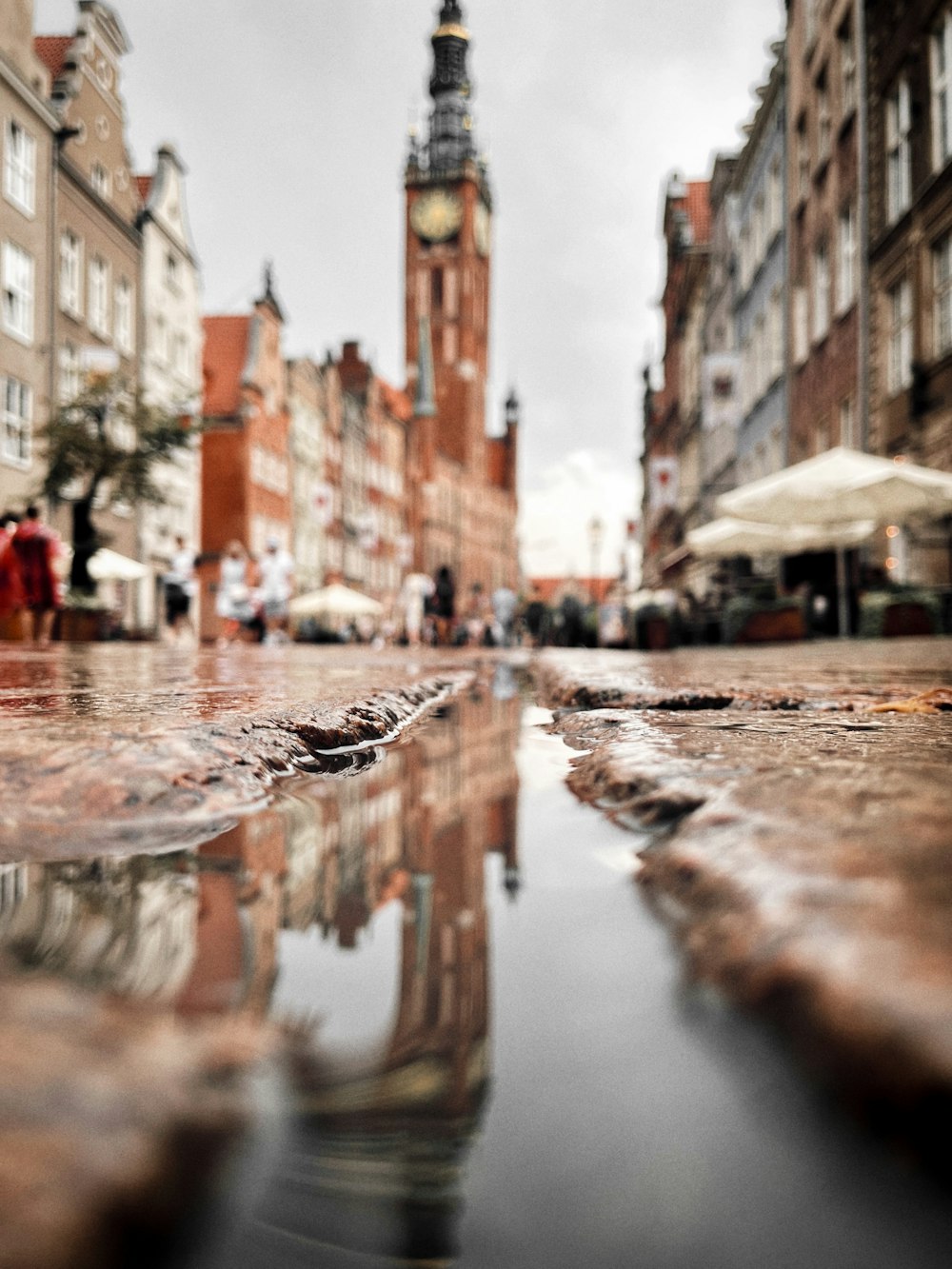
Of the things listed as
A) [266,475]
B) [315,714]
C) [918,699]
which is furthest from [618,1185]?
[266,475]

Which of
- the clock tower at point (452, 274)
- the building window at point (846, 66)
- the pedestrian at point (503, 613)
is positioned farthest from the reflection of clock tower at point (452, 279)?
the building window at point (846, 66)

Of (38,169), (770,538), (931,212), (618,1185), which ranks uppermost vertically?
(38,169)

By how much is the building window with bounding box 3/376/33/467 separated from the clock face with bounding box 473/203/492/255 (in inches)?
2637

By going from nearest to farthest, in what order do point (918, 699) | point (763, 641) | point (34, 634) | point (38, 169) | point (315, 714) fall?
point (315, 714) → point (918, 699) → point (34, 634) → point (763, 641) → point (38, 169)

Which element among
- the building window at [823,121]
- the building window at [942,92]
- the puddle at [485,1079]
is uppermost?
the building window at [823,121]

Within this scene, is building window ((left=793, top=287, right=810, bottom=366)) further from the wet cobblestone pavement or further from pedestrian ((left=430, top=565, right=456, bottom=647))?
the wet cobblestone pavement

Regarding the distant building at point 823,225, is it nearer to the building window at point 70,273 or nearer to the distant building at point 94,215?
the distant building at point 94,215

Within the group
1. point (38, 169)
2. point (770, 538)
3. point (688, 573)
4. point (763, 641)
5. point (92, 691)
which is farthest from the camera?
point (688, 573)

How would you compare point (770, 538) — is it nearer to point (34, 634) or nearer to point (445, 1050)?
point (34, 634)

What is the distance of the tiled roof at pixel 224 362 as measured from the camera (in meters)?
37.0

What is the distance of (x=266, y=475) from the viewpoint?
127 ft

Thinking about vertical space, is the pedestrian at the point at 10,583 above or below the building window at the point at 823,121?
below

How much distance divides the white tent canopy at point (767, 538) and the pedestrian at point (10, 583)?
8906 millimetres

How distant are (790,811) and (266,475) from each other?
3929 centimetres
